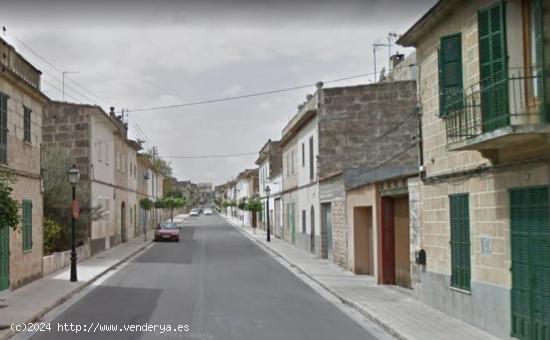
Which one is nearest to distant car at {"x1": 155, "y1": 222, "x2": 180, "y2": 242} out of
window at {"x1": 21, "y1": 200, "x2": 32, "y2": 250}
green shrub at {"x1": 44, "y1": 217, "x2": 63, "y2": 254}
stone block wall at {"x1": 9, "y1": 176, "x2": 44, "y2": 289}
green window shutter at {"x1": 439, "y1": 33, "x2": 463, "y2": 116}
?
green shrub at {"x1": 44, "y1": 217, "x2": 63, "y2": 254}

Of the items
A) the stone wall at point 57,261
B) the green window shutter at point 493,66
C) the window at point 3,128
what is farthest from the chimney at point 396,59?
the green window shutter at point 493,66

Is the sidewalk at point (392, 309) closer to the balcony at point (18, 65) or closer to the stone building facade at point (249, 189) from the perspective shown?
the balcony at point (18, 65)

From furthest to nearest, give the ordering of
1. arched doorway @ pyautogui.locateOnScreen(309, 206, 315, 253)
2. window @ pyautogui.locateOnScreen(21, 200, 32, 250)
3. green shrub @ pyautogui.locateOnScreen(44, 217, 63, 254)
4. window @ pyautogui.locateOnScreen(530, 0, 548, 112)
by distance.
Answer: arched doorway @ pyautogui.locateOnScreen(309, 206, 315, 253) → green shrub @ pyautogui.locateOnScreen(44, 217, 63, 254) → window @ pyautogui.locateOnScreen(21, 200, 32, 250) → window @ pyautogui.locateOnScreen(530, 0, 548, 112)

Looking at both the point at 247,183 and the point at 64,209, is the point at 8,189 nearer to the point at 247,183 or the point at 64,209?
the point at 64,209

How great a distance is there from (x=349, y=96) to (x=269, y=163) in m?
30.4

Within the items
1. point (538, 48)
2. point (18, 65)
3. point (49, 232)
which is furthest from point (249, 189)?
point (538, 48)

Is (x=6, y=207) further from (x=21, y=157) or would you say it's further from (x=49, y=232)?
(x=49, y=232)

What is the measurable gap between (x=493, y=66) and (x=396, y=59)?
86.3ft

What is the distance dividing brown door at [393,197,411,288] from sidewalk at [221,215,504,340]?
41 cm

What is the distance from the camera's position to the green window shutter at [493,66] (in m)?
9.77

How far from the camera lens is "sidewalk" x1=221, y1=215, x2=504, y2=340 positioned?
37.3 feet

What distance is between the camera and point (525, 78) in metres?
9.30

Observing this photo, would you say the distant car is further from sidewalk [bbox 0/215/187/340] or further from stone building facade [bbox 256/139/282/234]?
sidewalk [bbox 0/215/187/340]

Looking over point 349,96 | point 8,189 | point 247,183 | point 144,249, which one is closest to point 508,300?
point 8,189
